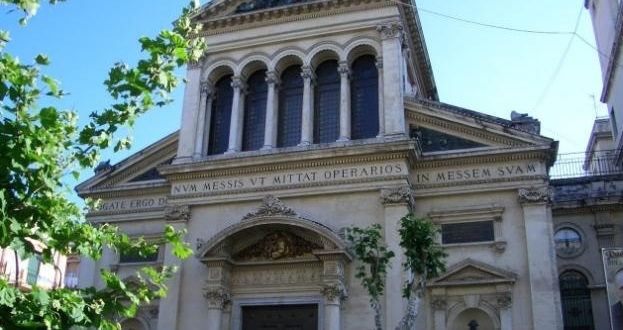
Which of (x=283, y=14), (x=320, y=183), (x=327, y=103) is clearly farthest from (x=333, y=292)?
(x=283, y=14)

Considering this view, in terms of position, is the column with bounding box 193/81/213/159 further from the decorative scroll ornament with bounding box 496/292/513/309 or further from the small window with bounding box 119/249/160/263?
the decorative scroll ornament with bounding box 496/292/513/309

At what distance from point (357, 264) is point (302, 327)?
2445 millimetres

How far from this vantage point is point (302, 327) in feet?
64.1

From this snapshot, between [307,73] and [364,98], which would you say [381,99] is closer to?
[364,98]

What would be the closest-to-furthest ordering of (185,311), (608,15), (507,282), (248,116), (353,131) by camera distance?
(507,282), (185,311), (353,131), (248,116), (608,15)

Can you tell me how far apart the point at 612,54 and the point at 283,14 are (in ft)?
46.2

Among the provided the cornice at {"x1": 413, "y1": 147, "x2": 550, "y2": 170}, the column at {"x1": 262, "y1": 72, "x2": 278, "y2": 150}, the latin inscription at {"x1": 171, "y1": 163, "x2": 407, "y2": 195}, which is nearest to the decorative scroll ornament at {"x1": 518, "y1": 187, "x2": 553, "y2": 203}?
the cornice at {"x1": 413, "y1": 147, "x2": 550, "y2": 170}

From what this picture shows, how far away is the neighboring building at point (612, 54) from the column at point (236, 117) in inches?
563

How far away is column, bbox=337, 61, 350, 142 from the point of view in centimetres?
2131

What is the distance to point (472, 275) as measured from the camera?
18.9 m

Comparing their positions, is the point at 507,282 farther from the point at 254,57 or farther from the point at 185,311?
the point at 254,57

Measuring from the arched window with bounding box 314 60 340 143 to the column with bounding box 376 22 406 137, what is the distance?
191cm

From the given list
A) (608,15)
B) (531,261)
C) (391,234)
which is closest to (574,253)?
(531,261)

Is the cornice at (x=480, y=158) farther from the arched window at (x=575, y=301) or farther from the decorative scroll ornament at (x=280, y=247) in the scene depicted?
the arched window at (x=575, y=301)
